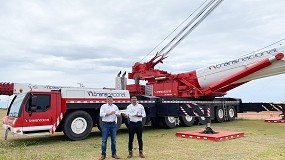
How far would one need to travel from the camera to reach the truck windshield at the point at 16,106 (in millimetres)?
9148

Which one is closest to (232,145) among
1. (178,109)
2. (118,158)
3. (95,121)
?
(118,158)

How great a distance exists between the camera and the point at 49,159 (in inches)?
257

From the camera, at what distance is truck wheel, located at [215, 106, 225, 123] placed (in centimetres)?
1692

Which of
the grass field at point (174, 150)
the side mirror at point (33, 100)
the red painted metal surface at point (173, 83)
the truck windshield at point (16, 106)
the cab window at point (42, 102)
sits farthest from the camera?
the red painted metal surface at point (173, 83)

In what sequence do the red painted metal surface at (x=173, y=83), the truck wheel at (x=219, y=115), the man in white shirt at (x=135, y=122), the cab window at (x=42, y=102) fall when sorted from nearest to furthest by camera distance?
the man in white shirt at (x=135, y=122)
the cab window at (x=42, y=102)
the red painted metal surface at (x=173, y=83)
the truck wheel at (x=219, y=115)

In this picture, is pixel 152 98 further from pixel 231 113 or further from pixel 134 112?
pixel 231 113

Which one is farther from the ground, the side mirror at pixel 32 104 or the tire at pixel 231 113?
the side mirror at pixel 32 104

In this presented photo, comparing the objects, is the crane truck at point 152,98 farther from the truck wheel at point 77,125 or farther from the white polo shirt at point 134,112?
the white polo shirt at point 134,112

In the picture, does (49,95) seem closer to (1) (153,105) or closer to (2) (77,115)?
(2) (77,115)

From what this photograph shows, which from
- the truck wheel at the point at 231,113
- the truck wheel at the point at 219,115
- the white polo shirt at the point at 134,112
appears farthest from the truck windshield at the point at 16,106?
the truck wheel at the point at 231,113

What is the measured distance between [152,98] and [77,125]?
14.0 feet

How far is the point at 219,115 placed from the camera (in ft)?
56.3

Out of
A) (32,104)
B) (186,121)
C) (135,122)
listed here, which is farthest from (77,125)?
(186,121)

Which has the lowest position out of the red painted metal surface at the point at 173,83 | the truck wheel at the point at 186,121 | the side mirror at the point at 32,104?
the truck wheel at the point at 186,121
